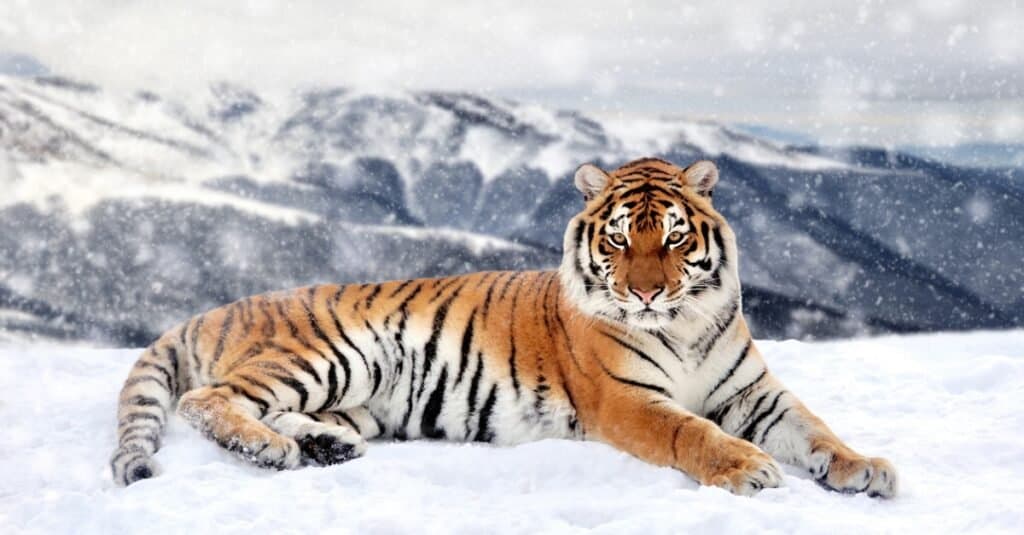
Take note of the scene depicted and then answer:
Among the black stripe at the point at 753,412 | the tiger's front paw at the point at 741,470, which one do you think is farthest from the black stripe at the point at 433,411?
the tiger's front paw at the point at 741,470

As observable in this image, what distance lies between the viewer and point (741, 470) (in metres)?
3.28

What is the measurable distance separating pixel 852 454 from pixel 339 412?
6.94 feet

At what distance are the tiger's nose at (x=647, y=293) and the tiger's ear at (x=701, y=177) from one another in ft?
1.81

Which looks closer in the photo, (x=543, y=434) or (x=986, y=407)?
(x=543, y=434)

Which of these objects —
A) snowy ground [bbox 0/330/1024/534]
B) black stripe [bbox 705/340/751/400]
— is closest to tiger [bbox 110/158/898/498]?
black stripe [bbox 705/340/751/400]

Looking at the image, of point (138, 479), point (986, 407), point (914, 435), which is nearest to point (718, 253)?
point (914, 435)

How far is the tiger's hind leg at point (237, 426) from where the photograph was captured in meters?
3.69

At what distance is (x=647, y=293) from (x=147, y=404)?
208cm

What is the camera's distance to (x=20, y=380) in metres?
5.42

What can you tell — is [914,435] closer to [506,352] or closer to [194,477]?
[506,352]

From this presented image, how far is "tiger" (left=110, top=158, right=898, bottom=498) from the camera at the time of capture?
3747 millimetres

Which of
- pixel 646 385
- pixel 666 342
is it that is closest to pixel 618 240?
pixel 666 342

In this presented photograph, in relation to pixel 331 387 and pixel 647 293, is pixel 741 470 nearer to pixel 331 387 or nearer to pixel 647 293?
pixel 647 293

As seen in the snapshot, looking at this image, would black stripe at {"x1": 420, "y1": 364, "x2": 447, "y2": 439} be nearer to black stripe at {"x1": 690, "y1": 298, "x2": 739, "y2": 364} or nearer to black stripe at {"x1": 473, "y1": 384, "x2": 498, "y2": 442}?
black stripe at {"x1": 473, "y1": 384, "x2": 498, "y2": 442}
